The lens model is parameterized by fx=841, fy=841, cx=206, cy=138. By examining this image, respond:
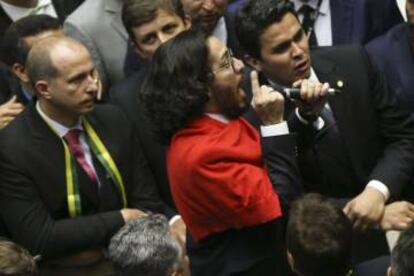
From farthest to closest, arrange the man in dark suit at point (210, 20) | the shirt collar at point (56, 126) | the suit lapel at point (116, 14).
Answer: the suit lapel at point (116, 14)
the man in dark suit at point (210, 20)
the shirt collar at point (56, 126)

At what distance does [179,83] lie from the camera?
2.51 metres

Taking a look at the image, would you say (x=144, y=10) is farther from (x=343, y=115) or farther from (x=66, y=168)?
(x=343, y=115)

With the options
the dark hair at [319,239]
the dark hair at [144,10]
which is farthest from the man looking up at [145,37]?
the dark hair at [319,239]

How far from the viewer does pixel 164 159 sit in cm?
331

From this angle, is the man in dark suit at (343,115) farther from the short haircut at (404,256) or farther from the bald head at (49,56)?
the short haircut at (404,256)

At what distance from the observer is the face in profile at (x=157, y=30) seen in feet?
11.3

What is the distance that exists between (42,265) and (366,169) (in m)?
1.25

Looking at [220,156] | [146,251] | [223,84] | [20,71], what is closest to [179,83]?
[223,84]

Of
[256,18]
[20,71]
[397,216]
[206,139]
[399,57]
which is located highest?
[256,18]

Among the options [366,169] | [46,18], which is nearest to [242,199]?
[366,169]

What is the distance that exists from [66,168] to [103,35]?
95 cm

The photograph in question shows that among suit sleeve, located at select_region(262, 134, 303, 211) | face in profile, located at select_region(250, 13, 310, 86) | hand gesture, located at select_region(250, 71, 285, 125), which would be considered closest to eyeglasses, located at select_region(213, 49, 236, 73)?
hand gesture, located at select_region(250, 71, 285, 125)

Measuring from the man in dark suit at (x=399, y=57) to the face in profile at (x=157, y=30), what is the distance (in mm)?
834

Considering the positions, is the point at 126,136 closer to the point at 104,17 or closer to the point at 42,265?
the point at 42,265
